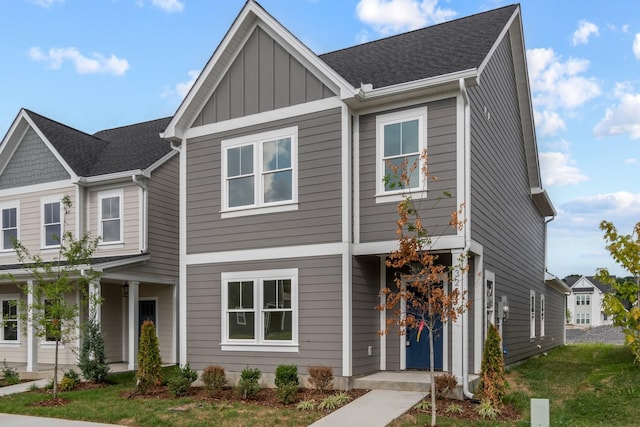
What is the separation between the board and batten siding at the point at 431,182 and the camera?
11.7 metres

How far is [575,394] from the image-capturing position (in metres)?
11.6

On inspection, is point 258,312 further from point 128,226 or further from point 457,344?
point 128,226

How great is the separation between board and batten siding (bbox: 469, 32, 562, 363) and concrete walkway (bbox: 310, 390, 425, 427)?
3741 mm

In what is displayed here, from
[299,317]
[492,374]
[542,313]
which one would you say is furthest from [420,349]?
[542,313]

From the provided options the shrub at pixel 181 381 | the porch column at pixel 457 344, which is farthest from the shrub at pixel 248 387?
the porch column at pixel 457 344

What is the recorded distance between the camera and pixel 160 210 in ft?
61.1

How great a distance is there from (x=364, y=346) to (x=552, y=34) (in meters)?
8.25

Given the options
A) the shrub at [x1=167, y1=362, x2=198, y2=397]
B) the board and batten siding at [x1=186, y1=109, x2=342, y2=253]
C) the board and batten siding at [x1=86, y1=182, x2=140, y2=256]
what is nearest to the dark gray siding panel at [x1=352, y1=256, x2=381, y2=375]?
the board and batten siding at [x1=186, y1=109, x2=342, y2=253]

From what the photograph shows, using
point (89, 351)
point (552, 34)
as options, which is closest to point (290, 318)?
point (89, 351)

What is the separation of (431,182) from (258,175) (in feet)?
13.2

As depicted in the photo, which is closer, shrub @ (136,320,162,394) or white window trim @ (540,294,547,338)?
shrub @ (136,320,162,394)

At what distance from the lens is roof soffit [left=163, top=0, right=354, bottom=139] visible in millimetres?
12623

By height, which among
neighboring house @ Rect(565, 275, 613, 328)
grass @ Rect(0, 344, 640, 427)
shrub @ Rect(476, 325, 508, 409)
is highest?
shrub @ Rect(476, 325, 508, 409)

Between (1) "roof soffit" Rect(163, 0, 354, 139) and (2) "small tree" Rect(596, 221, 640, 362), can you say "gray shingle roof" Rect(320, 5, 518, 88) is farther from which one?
(2) "small tree" Rect(596, 221, 640, 362)
